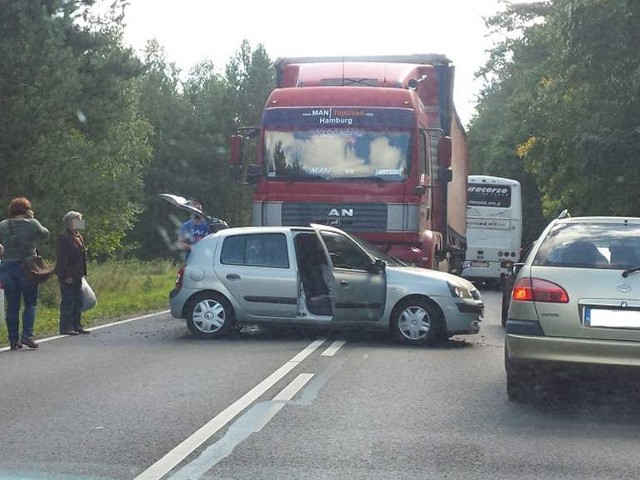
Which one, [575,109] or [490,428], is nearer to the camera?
[490,428]

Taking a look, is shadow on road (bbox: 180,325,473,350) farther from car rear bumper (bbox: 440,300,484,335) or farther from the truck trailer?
the truck trailer

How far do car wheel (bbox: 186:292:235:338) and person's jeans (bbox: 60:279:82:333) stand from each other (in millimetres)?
1754

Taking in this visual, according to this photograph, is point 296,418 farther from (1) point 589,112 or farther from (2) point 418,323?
(1) point 589,112

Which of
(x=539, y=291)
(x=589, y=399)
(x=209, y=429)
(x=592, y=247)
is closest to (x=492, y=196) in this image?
(x=589, y=399)

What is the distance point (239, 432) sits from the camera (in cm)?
820

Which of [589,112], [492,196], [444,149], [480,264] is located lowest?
[480,264]

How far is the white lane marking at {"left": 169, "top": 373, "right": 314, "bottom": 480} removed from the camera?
6.97m

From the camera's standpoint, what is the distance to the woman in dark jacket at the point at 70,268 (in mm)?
15734

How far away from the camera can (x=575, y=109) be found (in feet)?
125

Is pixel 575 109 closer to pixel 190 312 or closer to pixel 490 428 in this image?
pixel 190 312

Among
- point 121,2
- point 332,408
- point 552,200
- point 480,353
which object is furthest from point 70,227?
point 552,200

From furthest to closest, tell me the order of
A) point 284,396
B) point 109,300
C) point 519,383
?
1. point 109,300
2. point 284,396
3. point 519,383

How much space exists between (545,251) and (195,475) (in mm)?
3952

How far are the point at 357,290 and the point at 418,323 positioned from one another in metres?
0.84
